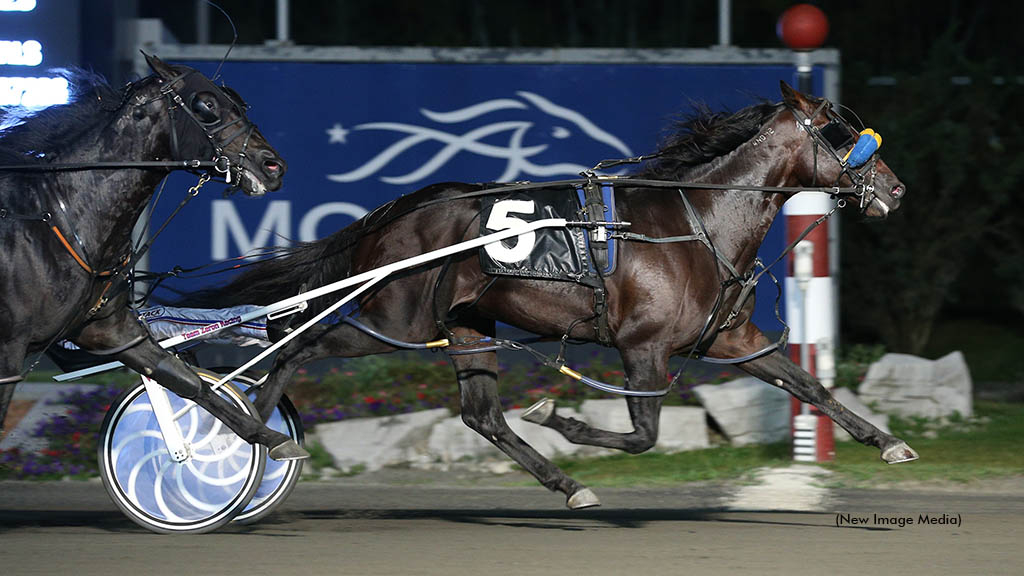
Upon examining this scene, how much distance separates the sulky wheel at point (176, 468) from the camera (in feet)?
19.3

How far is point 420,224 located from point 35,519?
2.29 m

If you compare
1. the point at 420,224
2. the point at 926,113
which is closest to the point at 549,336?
the point at 420,224

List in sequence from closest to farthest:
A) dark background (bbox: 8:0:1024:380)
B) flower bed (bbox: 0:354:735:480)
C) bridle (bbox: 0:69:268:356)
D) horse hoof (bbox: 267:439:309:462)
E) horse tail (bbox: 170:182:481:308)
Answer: bridle (bbox: 0:69:268:356), horse hoof (bbox: 267:439:309:462), horse tail (bbox: 170:182:481:308), flower bed (bbox: 0:354:735:480), dark background (bbox: 8:0:1024:380)

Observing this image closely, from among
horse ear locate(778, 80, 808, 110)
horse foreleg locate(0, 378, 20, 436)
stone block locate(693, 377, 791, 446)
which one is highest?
horse ear locate(778, 80, 808, 110)

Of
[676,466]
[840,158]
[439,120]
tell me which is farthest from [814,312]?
[439,120]

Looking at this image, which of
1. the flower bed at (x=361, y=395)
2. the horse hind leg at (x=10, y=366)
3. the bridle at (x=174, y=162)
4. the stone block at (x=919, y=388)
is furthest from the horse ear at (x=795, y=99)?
the horse hind leg at (x=10, y=366)

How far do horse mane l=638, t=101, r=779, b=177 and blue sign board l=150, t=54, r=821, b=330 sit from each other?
3.56 m

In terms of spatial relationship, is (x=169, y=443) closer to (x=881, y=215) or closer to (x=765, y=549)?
(x=765, y=549)

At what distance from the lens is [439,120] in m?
9.95

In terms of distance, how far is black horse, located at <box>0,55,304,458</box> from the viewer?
17.2ft

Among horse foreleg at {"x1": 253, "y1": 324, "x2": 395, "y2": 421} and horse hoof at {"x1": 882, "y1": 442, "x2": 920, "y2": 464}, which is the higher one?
horse foreleg at {"x1": 253, "y1": 324, "x2": 395, "y2": 421}

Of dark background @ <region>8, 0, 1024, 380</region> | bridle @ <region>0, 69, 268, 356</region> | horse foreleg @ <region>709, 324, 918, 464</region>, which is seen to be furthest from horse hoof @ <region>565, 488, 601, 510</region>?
dark background @ <region>8, 0, 1024, 380</region>

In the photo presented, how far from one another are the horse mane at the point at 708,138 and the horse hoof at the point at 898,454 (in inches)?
60.7

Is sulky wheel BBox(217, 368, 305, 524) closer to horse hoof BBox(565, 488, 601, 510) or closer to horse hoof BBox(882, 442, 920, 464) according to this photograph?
horse hoof BBox(565, 488, 601, 510)
